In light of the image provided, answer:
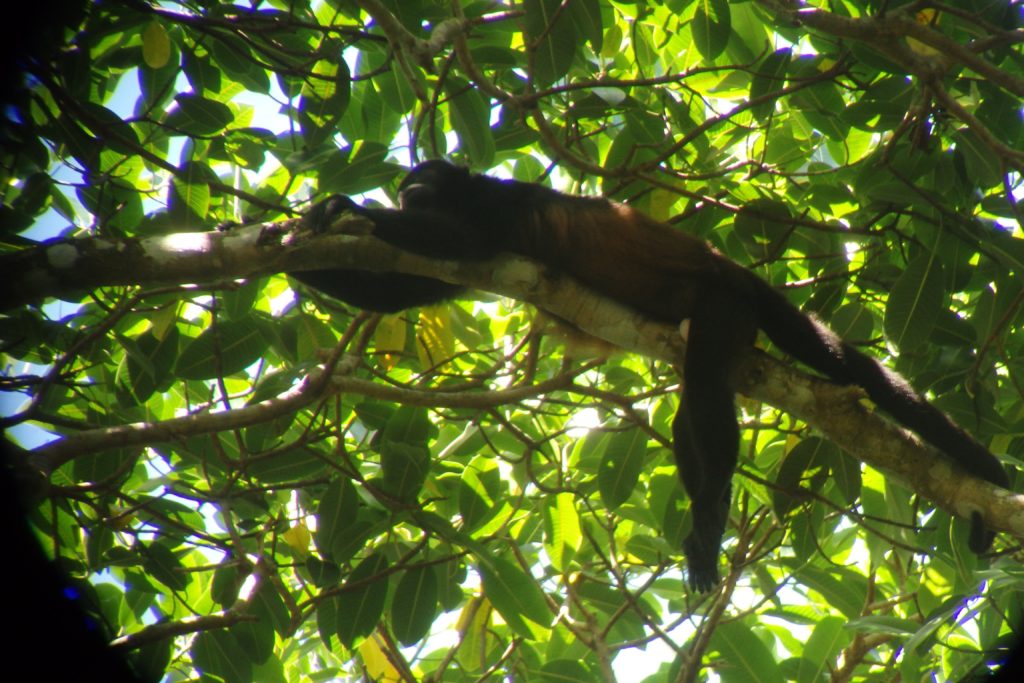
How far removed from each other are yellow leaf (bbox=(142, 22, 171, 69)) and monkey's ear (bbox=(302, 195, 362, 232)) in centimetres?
111

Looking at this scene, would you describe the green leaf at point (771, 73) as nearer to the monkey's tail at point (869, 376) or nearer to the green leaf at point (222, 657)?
the monkey's tail at point (869, 376)

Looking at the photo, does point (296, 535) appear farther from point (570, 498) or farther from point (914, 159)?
point (914, 159)

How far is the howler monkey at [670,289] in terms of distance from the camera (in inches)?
132

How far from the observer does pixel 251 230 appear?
2.78m

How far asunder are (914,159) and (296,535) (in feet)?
10.7

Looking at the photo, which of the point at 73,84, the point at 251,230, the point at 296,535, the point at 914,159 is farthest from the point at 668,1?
the point at 296,535

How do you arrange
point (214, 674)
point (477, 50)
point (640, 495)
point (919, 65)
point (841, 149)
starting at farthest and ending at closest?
point (640, 495)
point (841, 149)
point (477, 50)
point (214, 674)
point (919, 65)

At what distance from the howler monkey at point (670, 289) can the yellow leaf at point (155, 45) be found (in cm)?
112

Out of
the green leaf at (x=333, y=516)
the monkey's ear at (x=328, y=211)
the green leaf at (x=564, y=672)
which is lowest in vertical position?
the green leaf at (x=564, y=672)

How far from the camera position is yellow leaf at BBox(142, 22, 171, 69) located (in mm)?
3598

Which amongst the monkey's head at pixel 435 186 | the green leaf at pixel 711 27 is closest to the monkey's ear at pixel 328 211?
the monkey's head at pixel 435 186

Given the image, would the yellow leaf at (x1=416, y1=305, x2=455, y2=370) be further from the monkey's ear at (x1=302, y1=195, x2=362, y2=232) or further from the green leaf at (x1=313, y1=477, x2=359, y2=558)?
the monkey's ear at (x1=302, y1=195, x2=362, y2=232)

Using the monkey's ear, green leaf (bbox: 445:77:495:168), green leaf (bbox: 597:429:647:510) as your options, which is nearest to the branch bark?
the monkey's ear

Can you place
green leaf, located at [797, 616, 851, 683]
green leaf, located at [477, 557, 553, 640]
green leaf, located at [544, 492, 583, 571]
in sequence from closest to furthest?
green leaf, located at [477, 557, 553, 640] < green leaf, located at [797, 616, 851, 683] < green leaf, located at [544, 492, 583, 571]
